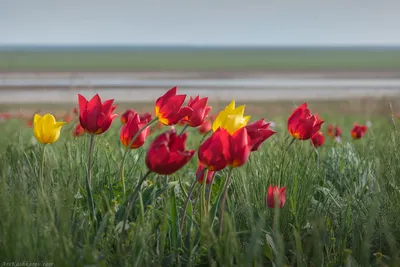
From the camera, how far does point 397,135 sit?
7.34 feet

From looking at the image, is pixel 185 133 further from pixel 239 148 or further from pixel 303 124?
pixel 303 124

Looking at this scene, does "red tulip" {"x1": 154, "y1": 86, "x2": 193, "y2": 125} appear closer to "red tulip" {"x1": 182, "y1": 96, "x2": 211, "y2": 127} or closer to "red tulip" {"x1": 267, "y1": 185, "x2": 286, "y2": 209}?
"red tulip" {"x1": 182, "y1": 96, "x2": 211, "y2": 127}

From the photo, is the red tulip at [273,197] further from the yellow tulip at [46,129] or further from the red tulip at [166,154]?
the yellow tulip at [46,129]

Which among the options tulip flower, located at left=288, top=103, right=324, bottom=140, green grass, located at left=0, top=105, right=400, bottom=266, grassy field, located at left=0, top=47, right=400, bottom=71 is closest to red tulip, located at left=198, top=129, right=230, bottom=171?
green grass, located at left=0, top=105, right=400, bottom=266

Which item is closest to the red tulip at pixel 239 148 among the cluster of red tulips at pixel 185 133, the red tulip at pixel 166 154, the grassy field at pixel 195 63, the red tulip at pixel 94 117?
the cluster of red tulips at pixel 185 133

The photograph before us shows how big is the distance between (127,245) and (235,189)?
62 cm

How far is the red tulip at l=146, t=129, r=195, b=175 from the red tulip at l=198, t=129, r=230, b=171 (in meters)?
0.08

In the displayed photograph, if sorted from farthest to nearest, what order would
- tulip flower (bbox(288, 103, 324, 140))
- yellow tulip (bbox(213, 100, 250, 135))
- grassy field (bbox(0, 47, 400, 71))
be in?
grassy field (bbox(0, 47, 400, 71)) < tulip flower (bbox(288, 103, 324, 140)) < yellow tulip (bbox(213, 100, 250, 135))

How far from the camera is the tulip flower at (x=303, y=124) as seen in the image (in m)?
1.96

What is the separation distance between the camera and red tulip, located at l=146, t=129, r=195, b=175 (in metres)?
1.37

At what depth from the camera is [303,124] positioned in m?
1.97

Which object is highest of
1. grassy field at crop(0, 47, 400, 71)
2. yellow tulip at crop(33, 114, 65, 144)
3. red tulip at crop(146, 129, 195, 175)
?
grassy field at crop(0, 47, 400, 71)

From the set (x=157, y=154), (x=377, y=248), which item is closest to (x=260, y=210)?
(x=377, y=248)

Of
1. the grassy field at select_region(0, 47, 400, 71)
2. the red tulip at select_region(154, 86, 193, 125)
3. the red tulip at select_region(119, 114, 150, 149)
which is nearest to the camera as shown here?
the red tulip at select_region(154, 86, 193, 125)
